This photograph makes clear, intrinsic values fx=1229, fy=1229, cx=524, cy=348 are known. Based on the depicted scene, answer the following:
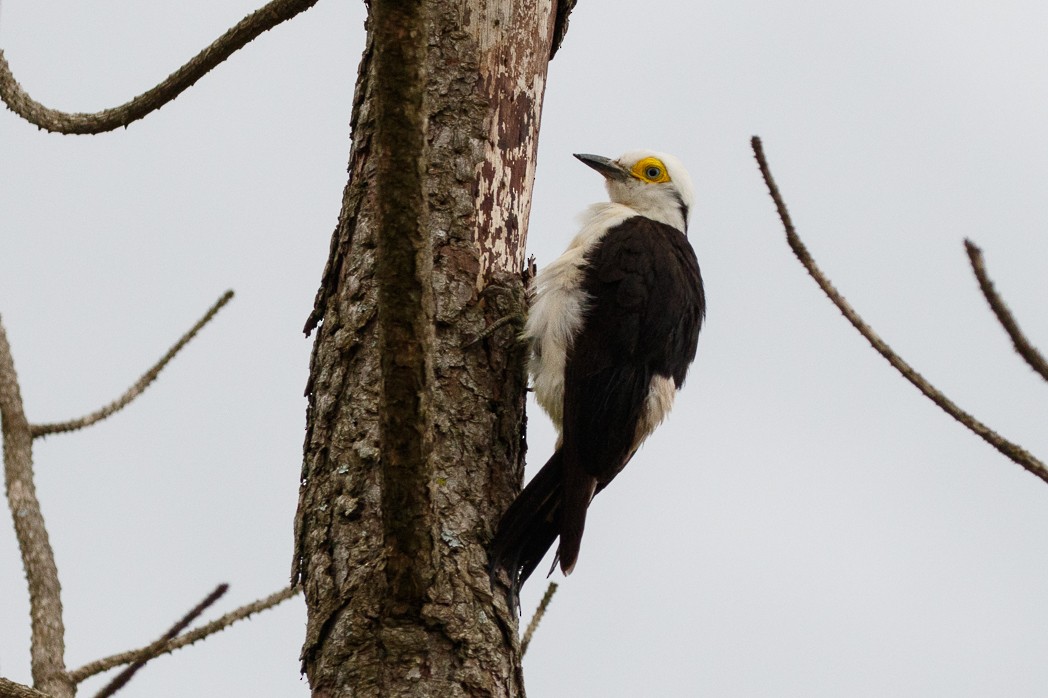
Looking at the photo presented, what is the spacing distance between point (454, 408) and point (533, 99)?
1128 millimetres

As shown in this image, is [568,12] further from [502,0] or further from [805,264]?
[805,264]

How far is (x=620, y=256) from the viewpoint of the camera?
4.32m

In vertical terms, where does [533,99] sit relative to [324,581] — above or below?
above

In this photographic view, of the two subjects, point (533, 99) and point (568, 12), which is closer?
point (533, 99)

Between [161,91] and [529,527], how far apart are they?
1595 mm

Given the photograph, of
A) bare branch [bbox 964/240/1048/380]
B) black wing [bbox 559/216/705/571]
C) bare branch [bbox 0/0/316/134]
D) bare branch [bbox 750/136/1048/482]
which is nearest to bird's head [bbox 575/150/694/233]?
black wing [bbox 559/216/705/571]

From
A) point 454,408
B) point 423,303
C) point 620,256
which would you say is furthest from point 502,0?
point 423,303

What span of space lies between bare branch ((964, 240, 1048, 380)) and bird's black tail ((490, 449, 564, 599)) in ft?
5.07

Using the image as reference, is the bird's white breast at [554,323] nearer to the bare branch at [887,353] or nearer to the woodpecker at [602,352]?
the woodpecker at [602,352]

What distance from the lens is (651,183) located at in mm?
5473

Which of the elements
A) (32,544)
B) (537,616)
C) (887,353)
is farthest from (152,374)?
(887,353)

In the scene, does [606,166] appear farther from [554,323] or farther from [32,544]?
[32,544]

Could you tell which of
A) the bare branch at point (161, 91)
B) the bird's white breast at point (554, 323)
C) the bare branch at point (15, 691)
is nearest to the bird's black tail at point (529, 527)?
the bird's white breast at point (554, 323)

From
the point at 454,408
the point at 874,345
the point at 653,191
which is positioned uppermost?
the point at 653,191
